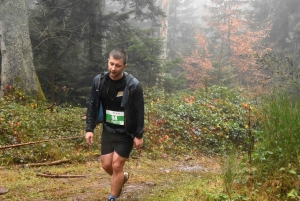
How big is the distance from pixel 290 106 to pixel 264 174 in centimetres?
113

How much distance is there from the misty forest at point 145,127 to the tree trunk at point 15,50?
0.04 m

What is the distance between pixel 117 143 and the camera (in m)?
4.36

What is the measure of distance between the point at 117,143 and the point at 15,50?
886 centimetres

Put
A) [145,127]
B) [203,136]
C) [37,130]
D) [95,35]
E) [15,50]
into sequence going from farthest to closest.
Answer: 1. [95,35]
2. [15,50]
3. [203,136]
4. [145,127]
5. [37,130]

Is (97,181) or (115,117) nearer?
(115,117)

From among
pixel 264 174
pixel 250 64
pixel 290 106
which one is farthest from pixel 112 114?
pixel 250 64

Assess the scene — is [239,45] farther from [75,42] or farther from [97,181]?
[97,181]

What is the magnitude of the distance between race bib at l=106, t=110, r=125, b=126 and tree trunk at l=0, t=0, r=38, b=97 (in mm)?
8134

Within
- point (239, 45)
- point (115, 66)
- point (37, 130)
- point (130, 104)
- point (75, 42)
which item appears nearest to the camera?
point (115, 66)

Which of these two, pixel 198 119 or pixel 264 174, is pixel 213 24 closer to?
pixel 198 119

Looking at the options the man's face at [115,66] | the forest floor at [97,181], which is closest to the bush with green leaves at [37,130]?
the forest floor at [97,181]

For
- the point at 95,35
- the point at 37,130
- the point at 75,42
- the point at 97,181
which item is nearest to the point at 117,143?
the point at 97,181

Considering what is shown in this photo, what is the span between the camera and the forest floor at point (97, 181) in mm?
5074

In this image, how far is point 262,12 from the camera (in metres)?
29.4
